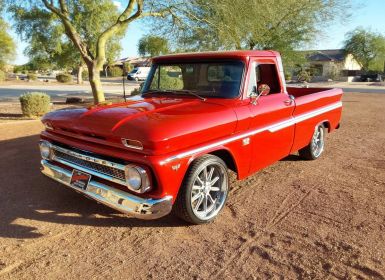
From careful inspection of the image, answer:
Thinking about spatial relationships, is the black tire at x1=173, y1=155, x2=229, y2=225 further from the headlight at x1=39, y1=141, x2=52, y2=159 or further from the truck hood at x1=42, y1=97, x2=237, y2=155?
the headlight at x1=39, y1=141, x2=52, y2=159

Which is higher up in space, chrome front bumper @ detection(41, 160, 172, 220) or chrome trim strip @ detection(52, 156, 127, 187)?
chrome trim strip @ detection(52, 156, 127, 187)

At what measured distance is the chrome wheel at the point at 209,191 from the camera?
3.62m

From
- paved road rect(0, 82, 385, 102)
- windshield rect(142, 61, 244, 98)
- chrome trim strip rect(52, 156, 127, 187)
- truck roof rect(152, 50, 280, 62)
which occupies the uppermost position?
truck roof rect(152, 50, 280, 62)

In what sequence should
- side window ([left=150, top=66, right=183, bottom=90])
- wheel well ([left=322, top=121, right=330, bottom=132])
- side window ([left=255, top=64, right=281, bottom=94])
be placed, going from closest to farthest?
side window ([left=255, top=64, right=281, bottom=94]) < side window ([left=150, top=66, right=183, bottom=90]) < wheel well ([left=322, top=121, right=330, bottom=132])

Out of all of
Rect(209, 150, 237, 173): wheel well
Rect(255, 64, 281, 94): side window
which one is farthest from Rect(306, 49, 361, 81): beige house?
Rect(209, 150, 237, 173): wheel well

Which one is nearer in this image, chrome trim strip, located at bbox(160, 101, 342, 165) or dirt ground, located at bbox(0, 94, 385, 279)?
dirt ground, located at bbox(0, 94, 385, 279)

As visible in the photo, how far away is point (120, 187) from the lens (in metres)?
3.33

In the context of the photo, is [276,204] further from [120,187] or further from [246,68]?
[120,187]

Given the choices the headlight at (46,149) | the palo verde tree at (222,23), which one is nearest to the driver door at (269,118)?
the headlight at (46,149)

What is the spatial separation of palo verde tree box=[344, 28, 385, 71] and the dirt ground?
57641mm

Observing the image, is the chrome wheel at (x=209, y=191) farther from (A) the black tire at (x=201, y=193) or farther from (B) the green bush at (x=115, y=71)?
(B) the green bush at (x=115, y=71)

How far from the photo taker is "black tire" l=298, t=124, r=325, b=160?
19.0ft

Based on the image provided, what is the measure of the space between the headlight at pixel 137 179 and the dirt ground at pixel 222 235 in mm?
601

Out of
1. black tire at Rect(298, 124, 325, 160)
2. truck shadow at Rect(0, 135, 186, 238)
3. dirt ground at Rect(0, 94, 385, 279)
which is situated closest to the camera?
dirt ground at Rect(0, 94, 385, 279)
